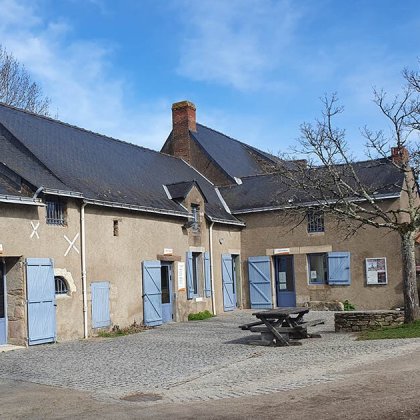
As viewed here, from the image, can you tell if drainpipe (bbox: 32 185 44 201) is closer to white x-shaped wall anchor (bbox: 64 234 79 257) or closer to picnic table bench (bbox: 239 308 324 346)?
white x-shaped wall anchor (bbox: 64 234 79 257)

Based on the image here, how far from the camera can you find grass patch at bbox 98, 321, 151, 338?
51.2 ft

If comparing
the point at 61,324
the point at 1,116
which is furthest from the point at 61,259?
the point at 1,116

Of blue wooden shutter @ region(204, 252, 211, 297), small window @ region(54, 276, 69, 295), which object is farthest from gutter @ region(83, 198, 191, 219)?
small window @ region(54, 276, 69, 295)

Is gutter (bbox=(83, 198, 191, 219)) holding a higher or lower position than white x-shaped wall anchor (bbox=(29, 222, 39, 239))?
higher

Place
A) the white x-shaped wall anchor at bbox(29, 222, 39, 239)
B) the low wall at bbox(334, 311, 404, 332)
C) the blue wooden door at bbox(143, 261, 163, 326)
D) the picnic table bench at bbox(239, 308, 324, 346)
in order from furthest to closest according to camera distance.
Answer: the blue wooden door at bbox(143, 261, 163, 326) → the low wall at bbox(334, 311, 404, 332) → the white x-shaped wall anchor at bbox(29, 222, 39, 239) → the picnic table bench at bbox(239, 308, 324, 346)

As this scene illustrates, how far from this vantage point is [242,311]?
21969 millimetres

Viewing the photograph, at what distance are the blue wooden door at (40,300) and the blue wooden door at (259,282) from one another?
10131 mm

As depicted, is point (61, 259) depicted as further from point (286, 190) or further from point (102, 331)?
point (286, 190)

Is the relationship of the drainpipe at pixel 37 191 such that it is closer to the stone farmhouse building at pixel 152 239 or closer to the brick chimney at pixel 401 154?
the stone farmhouse building at pixel 152 239

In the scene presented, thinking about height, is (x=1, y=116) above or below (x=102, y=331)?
above

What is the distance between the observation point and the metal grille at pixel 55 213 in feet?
47.8

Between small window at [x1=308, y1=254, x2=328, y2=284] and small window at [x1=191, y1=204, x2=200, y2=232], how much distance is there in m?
4.52

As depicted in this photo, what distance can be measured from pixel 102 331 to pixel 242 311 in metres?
7.47

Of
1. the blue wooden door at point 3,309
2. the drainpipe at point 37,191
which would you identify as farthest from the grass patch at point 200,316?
the drainpipe at point 37,191
